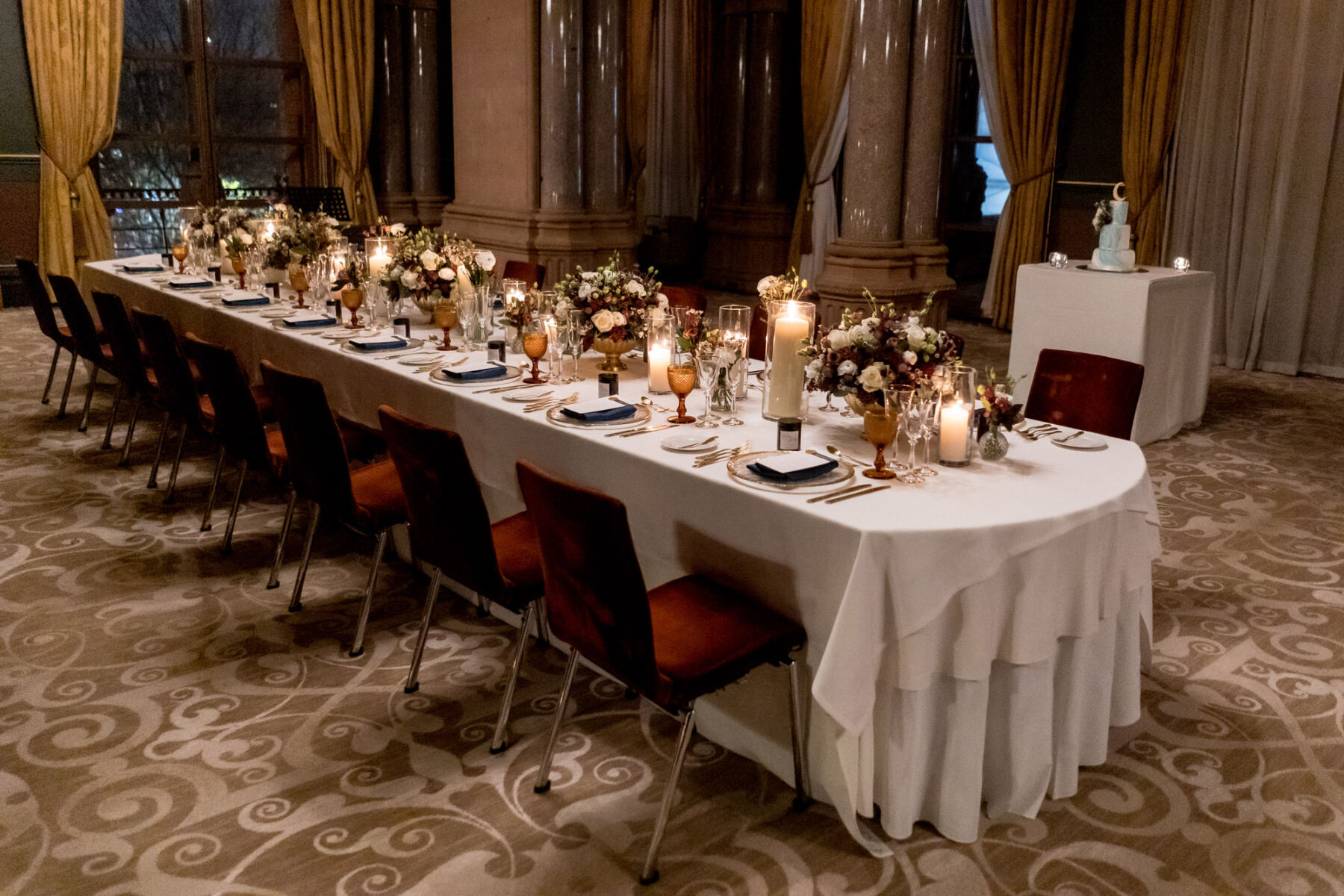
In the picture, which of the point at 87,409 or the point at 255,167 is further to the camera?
the point at 255,167

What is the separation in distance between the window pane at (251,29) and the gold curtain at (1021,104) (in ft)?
20.1

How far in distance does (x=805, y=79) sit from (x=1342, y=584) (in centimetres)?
754

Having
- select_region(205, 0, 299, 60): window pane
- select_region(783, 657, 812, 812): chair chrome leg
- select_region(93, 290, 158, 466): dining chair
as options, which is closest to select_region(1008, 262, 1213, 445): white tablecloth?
select_region(783, 657, 812, 812): chair chrome leg

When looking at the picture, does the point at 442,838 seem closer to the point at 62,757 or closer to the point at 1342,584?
the point at 62,757

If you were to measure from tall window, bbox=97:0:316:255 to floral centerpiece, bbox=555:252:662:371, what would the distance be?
767cm

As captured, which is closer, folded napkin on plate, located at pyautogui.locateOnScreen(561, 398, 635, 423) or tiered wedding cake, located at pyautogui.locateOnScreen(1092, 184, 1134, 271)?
folded napkin on plate, located at pyautogui.locateOnScreen(561, 398, 635, 423)

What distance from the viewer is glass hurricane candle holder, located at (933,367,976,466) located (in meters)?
2.77

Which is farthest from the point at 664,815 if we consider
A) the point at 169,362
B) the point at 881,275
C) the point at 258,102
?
the point at 258,102

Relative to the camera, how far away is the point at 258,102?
10.5m

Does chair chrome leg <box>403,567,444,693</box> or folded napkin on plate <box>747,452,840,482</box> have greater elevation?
folded napkin on plate <box>747,452,840,482</box>

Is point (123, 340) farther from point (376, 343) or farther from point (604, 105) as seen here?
point (604, 105)

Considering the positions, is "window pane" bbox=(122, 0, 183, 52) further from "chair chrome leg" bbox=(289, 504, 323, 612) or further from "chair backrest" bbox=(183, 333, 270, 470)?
"chair chrome leg" bbox=(289, 504, 323, 612)

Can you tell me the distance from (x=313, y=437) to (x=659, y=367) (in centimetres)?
105

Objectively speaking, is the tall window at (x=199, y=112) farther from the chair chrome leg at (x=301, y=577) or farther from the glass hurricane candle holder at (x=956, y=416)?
the glass hurricane candle holder at (x=956, y=416)
